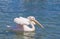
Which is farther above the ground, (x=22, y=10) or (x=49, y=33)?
(x=22, y=10)

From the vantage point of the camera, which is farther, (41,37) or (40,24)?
(40,24)

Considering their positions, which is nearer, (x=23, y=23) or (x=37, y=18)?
(x=23, y=23)

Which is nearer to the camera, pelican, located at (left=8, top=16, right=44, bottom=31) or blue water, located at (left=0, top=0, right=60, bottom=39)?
blue water, located at (left=0, top=0, right=60, bottom=39)

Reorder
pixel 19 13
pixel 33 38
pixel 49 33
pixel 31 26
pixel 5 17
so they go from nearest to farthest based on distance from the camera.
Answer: pixel 33 38 < pixel 49 33 < pixel 31 26 < pixel 5 17 < pixel 19 13

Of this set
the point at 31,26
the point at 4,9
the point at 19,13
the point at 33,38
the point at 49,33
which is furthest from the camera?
the point at 4,9

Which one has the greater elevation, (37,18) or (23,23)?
(37,18)

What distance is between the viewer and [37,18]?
1673 centimetres

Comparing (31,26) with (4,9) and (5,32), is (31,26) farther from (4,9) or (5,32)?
(4,9)

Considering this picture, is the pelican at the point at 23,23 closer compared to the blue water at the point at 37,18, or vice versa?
the blue water at the point at 37,18

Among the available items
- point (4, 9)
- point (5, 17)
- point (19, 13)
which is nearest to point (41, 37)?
point (5, 17)

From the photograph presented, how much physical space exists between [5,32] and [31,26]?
180 cm

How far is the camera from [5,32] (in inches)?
539

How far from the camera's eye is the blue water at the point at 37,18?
1343 centimetres

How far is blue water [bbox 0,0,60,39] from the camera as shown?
44.1 feet
